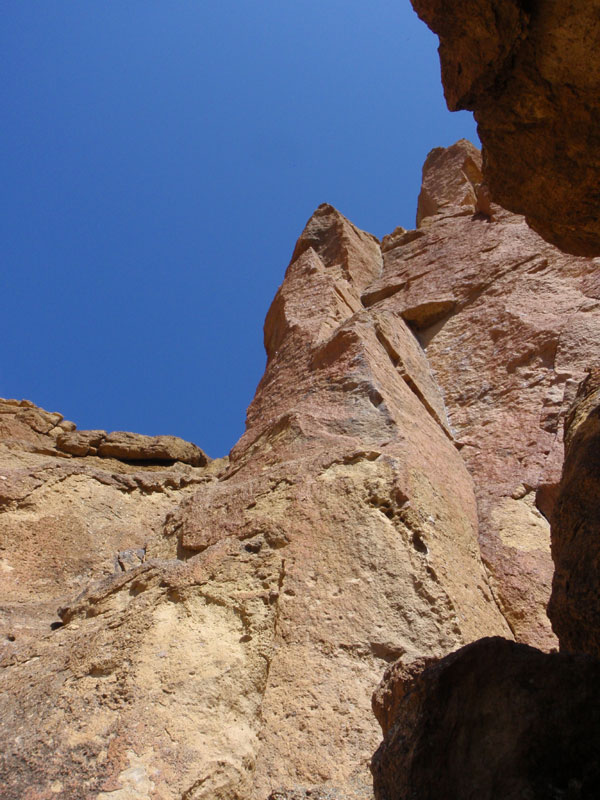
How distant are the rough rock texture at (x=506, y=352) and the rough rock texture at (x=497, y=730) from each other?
2998 millimetres

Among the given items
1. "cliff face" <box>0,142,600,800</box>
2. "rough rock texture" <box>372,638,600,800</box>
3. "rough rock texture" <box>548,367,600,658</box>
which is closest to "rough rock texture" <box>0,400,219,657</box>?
"cliff face" <box>0,142,600,800</box>

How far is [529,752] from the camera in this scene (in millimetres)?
2225

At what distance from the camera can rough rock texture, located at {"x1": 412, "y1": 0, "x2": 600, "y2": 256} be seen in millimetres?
3186

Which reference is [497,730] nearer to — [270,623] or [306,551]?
[270,623]

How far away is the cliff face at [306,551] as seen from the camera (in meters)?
3.57

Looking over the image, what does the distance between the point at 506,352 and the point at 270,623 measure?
5638 mm

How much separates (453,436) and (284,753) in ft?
16.6

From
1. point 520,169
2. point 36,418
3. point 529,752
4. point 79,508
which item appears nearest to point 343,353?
point 79,508

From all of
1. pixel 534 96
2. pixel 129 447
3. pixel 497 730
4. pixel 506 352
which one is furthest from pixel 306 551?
pixel 129 447

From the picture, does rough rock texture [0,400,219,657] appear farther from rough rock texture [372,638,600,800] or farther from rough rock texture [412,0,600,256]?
rough rock texture [412,0,600,256]

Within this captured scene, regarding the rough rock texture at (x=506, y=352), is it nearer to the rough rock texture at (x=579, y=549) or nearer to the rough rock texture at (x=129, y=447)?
the rough rock texture at (x=579, y=549)

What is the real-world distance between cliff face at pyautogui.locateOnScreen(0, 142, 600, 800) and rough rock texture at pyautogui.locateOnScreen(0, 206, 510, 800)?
1cm

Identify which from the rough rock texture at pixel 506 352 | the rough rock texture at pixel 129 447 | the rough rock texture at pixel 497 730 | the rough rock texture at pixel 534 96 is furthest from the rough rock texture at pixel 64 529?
the rough rock texture at pixel 534 96

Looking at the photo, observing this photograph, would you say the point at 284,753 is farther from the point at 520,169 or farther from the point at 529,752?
the point at 520,169
